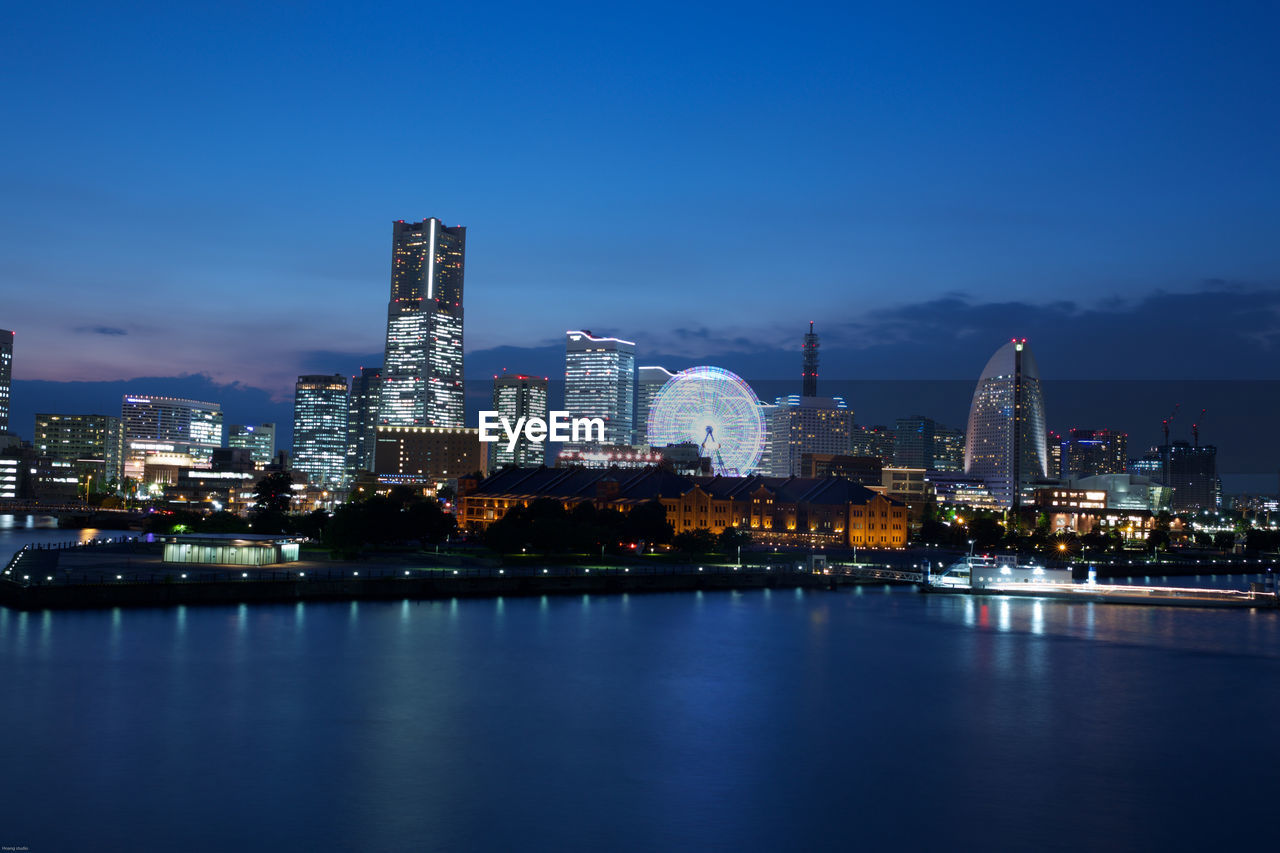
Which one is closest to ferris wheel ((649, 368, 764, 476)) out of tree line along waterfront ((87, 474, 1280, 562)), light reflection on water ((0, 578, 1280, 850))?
tree line along waterfront ((87, 474, 1280, 562))

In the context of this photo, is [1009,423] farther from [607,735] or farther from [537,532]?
[607,735]

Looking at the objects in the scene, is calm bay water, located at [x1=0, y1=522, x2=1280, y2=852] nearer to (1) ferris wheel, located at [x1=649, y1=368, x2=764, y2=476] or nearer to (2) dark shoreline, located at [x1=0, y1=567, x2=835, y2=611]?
(2) dark shoreline, located at [x1=0, y1=567, x2=835, y2=611]

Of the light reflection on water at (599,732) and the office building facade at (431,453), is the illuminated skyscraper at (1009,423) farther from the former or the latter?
the light reflection on water at (599,732)

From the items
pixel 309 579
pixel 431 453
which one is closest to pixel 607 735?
pixel 309 579

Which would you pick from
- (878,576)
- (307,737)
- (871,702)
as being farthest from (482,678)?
(878,576)

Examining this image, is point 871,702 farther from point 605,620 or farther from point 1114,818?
point 605,620

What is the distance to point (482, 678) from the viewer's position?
32656 mm

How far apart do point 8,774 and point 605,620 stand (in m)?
27.0

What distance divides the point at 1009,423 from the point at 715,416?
8444cm

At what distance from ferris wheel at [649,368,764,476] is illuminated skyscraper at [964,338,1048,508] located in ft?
255

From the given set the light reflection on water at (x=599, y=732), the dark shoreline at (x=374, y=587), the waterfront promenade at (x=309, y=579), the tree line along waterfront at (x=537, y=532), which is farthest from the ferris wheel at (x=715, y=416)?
the light reflection on water at (x=599, y=732)

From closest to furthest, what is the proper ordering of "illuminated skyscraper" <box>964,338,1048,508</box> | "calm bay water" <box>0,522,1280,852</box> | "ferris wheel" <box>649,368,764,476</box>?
"calm bay water" <box>0,522,1280,852</box> → "ferris wheel" <box>649,368,764,476</box> → "illuminated skyscraper" <box>964,338,1048,508</box>

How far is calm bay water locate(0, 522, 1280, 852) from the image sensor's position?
19.8 m

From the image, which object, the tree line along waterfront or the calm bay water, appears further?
the tree line along waterfront
